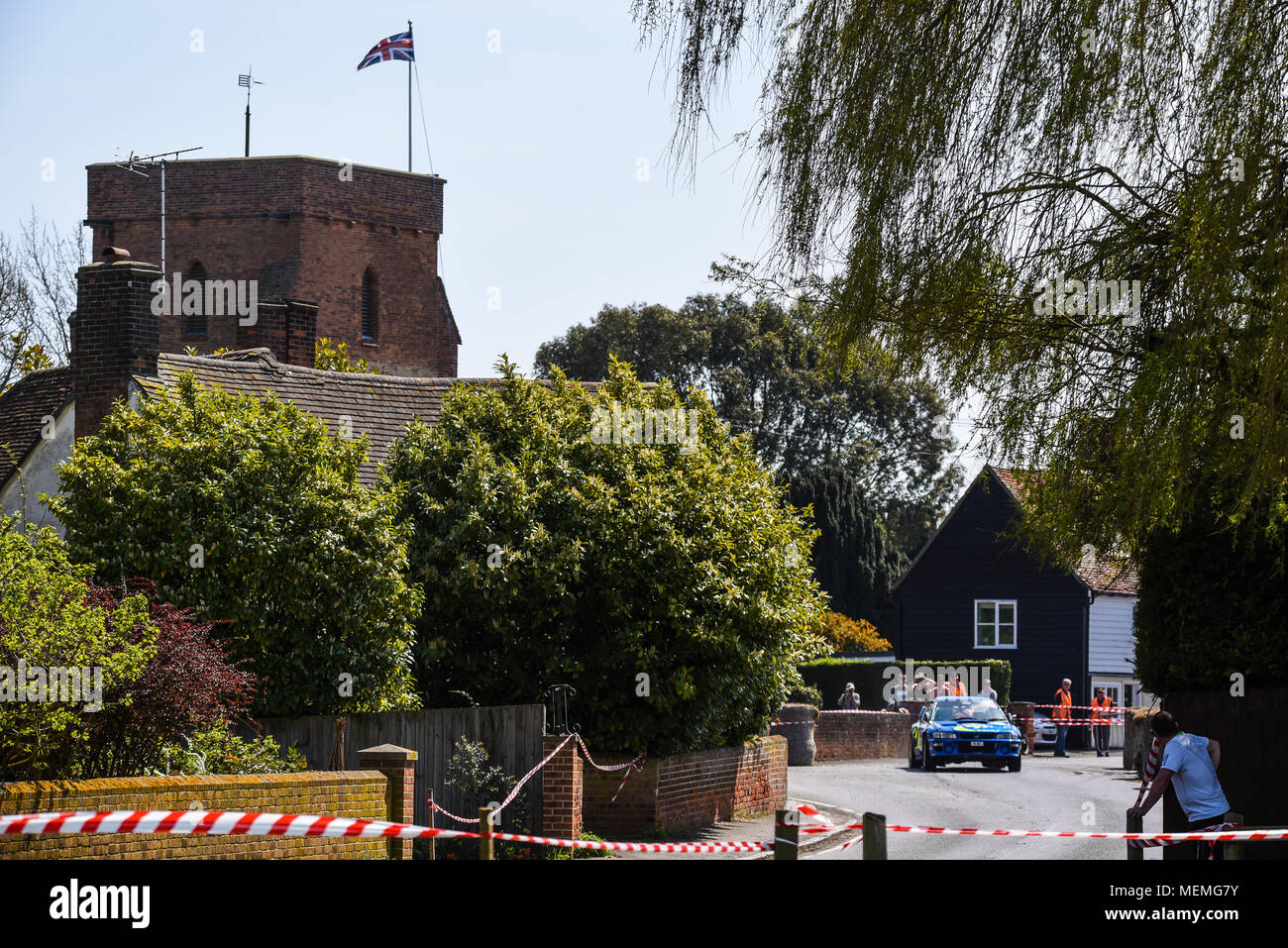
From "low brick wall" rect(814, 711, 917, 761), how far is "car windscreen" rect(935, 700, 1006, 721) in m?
4.51

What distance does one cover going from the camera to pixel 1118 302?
1095 centimetres

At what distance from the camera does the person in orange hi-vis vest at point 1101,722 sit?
37.1 metres

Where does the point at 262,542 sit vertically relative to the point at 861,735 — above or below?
above

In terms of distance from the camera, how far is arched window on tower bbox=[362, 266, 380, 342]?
53.2 meters

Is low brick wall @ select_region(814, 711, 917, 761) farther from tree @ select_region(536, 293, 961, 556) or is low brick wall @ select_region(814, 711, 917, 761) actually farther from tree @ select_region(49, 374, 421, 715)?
tree @ select_region(536, 293, 961, 556)

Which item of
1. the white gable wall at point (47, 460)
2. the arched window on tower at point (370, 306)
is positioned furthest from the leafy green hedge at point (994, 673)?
the white gable wall at point (47, 460)

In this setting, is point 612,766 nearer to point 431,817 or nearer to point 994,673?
point 431,817

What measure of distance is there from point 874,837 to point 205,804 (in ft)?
17.8

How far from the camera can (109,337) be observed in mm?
23344

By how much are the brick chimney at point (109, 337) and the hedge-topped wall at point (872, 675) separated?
2692 cm

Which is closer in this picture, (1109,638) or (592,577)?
(592,577)

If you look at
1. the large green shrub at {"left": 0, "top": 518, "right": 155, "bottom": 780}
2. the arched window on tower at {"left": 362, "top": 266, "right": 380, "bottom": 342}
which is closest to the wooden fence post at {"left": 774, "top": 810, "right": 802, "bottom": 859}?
the large green shrub at {"left": 0, "top": 518, "right": 155, "bottom": 780}

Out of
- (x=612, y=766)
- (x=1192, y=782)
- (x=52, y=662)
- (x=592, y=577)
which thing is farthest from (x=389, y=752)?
(x=1192, y=782)

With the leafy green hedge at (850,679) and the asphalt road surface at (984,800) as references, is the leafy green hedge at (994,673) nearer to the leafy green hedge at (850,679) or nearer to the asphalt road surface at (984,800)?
the leafy green hedge at (850,679)
